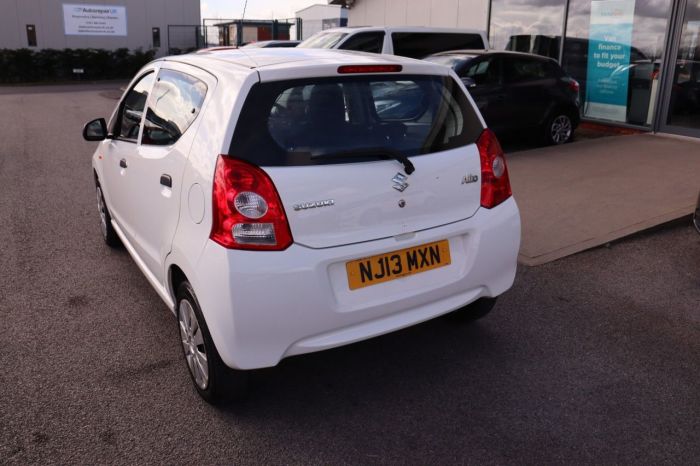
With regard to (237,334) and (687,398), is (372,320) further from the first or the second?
(687,398)

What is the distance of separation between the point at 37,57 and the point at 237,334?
29.3 meters

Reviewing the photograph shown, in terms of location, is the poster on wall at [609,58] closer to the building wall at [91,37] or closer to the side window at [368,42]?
the side window at [368,42]

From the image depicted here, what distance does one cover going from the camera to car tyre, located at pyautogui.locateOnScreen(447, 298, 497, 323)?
3805mm

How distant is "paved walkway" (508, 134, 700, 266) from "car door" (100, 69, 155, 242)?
3.03 meters

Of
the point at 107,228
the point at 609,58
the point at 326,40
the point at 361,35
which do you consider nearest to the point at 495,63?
the point at 361,35

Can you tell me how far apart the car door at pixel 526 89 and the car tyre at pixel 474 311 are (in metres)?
6.56

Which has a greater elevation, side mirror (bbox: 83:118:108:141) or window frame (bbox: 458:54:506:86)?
window frame (bbox: 458:54:506:86)

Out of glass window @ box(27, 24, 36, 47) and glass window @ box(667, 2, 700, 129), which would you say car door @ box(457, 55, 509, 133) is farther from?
glass window @ box(27, 24, 36, 47)

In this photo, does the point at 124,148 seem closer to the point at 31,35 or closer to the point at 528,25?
the point at 528,25

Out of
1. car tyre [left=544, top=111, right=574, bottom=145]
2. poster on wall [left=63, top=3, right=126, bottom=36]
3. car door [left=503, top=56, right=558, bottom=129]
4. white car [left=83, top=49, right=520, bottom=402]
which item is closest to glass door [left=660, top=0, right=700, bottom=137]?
car tyre [left=544, top=111, right=574, bottom=145]

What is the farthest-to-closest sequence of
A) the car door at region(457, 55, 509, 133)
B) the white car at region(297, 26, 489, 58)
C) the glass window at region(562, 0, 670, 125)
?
1. the white car at region(297, 26, 489, 58)
2. the glass window at region(562, 0, 670, 125)
3. the car door at region(457, 55, 509, 133)

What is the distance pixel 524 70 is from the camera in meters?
10.1

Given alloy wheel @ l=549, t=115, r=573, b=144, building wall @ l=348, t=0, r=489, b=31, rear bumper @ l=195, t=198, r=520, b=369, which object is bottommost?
alloy wheel @ l=549, t=115, r=573, b=144

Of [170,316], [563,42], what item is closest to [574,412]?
[170,316]
